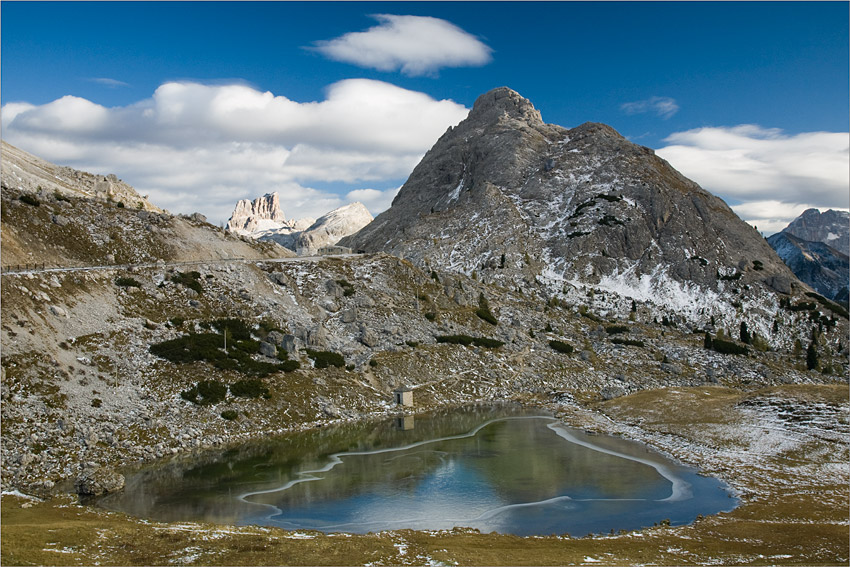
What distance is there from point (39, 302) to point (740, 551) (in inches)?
3371

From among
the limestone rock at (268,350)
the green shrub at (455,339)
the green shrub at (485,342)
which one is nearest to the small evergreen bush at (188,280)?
the limestone rock at (268,350)

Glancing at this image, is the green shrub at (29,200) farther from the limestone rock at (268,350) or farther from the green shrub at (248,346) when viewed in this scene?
the limestone rock at (268,350)

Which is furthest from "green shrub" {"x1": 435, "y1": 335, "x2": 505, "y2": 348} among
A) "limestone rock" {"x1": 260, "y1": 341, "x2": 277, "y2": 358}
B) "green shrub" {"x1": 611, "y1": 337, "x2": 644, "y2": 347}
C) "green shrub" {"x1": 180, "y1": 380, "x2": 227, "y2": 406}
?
"green shrub" {"x1": 180, "y1": 380, "x2": 227, "y2": 406}

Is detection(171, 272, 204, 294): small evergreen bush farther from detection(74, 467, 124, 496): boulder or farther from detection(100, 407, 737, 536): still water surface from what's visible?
detection(74, 467, 124, 496): boulder

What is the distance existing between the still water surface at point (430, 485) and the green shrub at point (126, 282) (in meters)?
40.5

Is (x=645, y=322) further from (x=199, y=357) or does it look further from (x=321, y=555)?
(x=321, y=555)

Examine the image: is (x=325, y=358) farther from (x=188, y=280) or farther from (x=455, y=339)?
(x=455, y=339)

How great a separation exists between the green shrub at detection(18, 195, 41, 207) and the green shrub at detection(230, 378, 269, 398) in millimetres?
59254

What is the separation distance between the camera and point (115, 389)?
75875 mm

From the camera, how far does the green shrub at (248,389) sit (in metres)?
84.8

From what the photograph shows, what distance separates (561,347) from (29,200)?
10623 centimetres

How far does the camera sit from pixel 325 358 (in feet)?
335

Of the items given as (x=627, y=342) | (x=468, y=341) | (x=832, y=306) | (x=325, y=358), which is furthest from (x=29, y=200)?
(x=832, y=306)

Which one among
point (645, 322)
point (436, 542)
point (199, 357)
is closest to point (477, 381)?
point (199, 357)
